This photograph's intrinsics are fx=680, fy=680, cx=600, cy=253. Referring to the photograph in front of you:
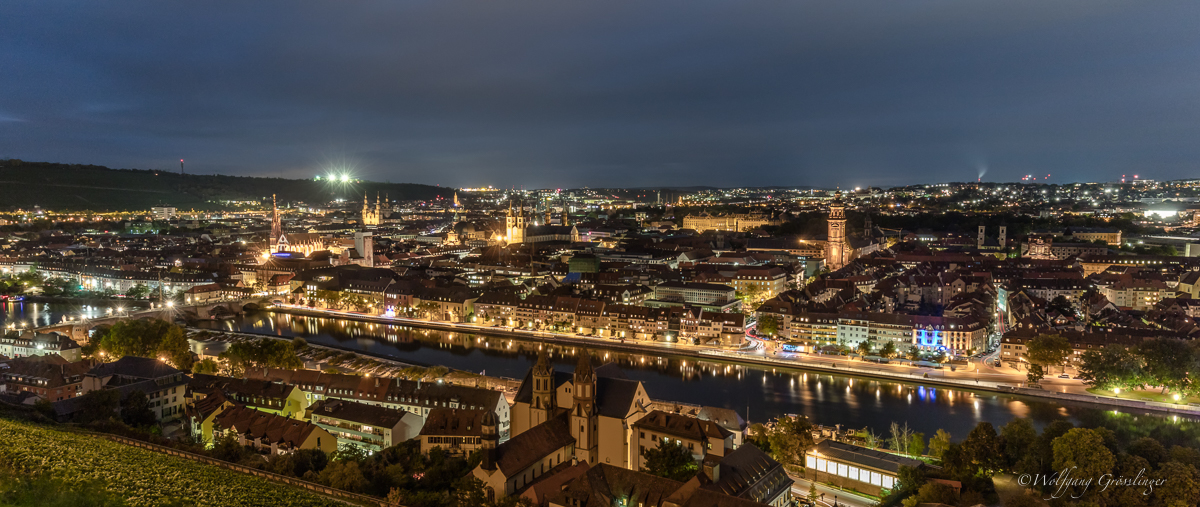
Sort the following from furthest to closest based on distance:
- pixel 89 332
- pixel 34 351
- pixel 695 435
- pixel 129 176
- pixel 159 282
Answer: pixel 129 176 < pixel 159 282 < pixel 89 332 < pixel 34 351 < pixel 695 435

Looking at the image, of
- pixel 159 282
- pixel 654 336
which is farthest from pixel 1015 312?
pixel 159 282

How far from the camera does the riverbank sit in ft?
50.4

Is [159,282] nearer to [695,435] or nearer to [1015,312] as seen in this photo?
[695,435]

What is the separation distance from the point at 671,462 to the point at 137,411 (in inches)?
401

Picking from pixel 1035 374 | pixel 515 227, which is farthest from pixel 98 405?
pixel 515 227

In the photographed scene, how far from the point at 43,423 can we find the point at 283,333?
1317 centimetres

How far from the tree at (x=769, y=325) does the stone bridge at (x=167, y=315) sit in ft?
63.7

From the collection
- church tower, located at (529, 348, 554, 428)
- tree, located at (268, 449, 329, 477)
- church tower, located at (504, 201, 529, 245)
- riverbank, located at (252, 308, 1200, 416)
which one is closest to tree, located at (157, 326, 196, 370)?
riverbank, located at (252, 308, 1200, 416)

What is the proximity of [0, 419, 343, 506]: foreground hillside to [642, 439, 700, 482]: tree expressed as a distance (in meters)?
4.33

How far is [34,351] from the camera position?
1762cm

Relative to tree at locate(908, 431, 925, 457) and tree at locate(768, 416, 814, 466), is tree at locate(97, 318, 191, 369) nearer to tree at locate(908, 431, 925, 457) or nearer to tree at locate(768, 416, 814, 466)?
tree at locate(768, 416, 814, 466)

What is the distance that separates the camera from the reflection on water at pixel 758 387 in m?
14.7

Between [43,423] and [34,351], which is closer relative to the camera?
[43,423]

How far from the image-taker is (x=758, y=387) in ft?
56.1
